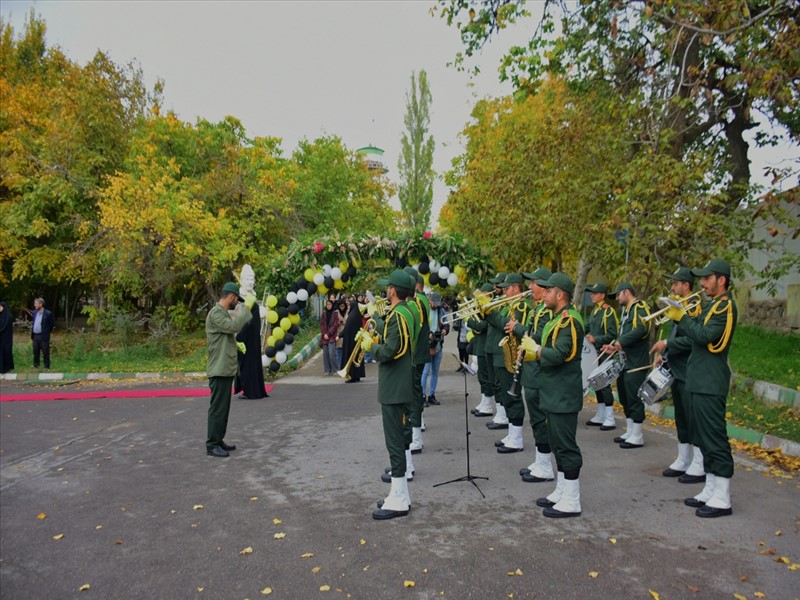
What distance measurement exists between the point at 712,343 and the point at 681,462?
5.64 ft

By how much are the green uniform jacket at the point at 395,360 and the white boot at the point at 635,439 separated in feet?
11.6

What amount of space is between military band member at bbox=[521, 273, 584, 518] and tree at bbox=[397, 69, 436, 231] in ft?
138

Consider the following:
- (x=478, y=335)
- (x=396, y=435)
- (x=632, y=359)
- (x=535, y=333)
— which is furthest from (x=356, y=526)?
(x=478, y=335)

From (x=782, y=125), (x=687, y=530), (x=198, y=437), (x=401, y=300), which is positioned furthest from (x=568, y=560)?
(x=782, y=125)

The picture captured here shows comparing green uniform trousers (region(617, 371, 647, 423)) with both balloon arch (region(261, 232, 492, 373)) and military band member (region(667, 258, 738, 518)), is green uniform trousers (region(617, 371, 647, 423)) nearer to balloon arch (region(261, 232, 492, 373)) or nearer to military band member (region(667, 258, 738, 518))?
military band member (region(667, 258, 738, 518))

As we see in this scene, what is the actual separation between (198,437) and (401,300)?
175 inches

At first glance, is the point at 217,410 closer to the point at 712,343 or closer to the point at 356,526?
the point at 356,526

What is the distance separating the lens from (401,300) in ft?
18.4

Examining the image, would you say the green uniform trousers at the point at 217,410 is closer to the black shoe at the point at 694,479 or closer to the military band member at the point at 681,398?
the military band member at the point at 681,398

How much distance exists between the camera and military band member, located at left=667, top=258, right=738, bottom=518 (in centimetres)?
521

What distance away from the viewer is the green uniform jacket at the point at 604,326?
860 centimetres

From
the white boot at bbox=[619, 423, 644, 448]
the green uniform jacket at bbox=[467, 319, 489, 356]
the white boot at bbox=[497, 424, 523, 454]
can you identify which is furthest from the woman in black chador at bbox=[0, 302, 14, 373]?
the white boot at bbox=[619, 423, 644, 448]

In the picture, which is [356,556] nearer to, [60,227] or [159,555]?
[159,555]

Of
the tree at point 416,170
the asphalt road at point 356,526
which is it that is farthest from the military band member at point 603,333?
the tree at point 416,170
